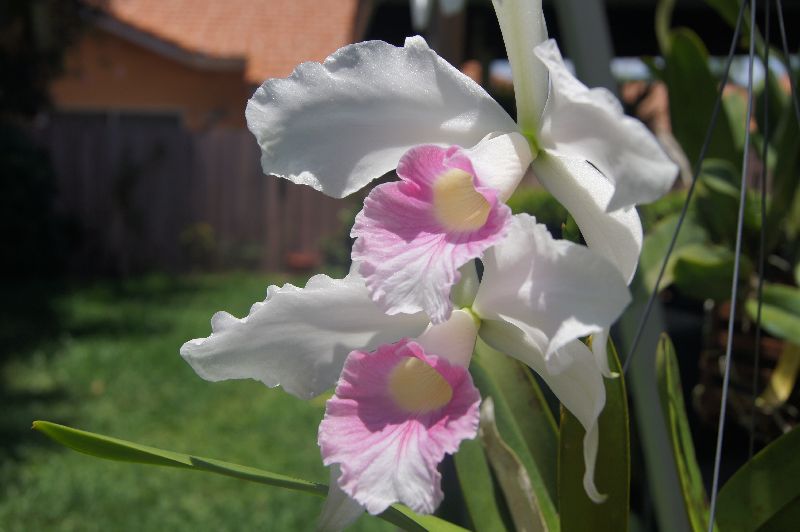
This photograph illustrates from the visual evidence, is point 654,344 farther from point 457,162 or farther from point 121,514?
point 121,514

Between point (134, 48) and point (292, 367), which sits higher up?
point (292, 367)

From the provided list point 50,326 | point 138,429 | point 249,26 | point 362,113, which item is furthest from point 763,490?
point 249,26

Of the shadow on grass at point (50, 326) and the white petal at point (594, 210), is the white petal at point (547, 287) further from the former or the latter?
the shadow on grass at point (50, 326)

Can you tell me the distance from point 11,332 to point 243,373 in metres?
4.84

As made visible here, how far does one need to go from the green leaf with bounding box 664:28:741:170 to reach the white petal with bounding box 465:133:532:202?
1.10 meters

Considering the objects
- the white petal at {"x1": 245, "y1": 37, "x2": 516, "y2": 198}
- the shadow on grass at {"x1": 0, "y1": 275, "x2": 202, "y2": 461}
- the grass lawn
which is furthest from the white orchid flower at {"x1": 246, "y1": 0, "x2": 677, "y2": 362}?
the shadow on grass at {"x1": 0, "y1": 275, "x2": 202, "y2": 461}

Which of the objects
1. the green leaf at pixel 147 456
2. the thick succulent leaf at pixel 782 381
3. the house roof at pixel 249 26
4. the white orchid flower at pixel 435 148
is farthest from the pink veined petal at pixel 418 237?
the house roof at pixel 249 26

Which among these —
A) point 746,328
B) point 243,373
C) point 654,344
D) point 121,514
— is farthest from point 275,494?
point 243,373

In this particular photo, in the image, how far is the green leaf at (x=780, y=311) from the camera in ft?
4.42

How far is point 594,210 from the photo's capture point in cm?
58

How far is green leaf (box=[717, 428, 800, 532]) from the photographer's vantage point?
0.78m

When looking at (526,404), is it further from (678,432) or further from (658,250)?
(658,250)

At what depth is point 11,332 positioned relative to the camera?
16.5ft

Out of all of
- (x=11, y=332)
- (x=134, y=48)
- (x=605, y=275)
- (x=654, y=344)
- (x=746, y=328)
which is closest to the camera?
(x=605, y=275)
